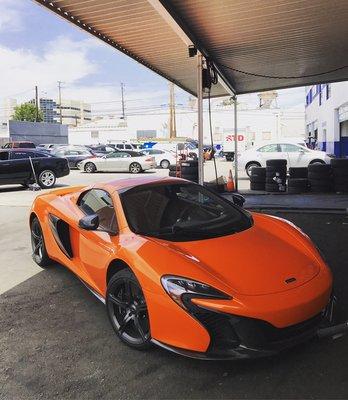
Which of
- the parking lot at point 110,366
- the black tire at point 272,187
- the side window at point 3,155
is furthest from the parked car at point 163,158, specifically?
the parking lot at point 110,366

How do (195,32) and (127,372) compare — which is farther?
(195,32)

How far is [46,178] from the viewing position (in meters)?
16.0

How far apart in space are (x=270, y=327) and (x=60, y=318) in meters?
2.14

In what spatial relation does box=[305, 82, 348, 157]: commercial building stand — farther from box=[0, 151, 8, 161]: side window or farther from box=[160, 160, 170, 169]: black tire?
box=[0, 151, 8, 161]: side window

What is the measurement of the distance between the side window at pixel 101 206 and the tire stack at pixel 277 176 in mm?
8434

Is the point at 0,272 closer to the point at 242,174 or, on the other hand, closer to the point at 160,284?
the point at 160,284

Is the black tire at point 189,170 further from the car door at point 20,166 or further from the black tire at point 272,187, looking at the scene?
the car door at point 20,166

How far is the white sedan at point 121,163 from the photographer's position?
2422 centimetres

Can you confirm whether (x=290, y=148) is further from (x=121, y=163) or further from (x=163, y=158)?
(x=163, y=158)

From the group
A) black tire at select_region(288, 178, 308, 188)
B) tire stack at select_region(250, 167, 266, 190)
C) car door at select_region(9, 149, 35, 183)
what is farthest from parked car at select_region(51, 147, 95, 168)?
black tire at select_region(288, 178, 308, 188)

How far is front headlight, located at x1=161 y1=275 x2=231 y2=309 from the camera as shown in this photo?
2908 millimetres

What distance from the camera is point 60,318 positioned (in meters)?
4.08

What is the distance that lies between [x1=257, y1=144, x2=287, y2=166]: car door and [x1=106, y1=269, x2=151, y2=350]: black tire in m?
15.3

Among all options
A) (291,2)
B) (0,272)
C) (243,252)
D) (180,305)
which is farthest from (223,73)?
(180,305)
